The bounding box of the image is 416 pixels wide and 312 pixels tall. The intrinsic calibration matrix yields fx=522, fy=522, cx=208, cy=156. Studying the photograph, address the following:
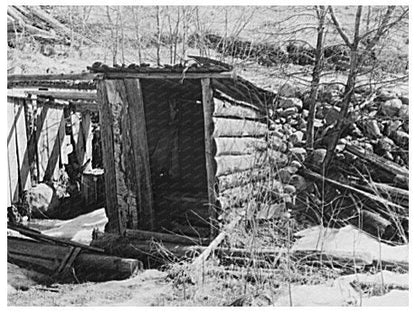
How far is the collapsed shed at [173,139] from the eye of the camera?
5672 millimetres

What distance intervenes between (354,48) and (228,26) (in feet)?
5.17

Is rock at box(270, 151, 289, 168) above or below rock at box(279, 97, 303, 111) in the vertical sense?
below

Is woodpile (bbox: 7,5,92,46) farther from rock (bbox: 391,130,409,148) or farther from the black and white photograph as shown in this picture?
rock (bbox: 391,130,409,148)

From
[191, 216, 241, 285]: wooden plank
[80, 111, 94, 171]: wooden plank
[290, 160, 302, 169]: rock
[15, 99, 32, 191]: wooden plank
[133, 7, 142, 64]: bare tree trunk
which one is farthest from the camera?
[80, 111, 94, 171]: wooden plank

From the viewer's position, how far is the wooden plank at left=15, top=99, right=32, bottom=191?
782 centimetres

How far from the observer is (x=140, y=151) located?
6121mm

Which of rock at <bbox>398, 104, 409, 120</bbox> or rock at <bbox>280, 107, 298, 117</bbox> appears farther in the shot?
rock at <bbox>280, 107, 298, 117</bbox>

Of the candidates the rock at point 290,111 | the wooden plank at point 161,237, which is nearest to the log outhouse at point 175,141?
the wooden plank at point 161,237

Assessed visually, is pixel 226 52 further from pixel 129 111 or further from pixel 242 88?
pixel 129 111

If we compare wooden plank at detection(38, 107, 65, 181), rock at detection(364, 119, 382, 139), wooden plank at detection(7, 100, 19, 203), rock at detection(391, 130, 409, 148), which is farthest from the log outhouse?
wooden plank at detection(38, 107, 65, 181)

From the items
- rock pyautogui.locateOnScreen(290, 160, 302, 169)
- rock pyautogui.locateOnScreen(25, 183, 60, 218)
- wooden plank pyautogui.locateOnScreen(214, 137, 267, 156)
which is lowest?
rock pyautogui.locateOnScreen(25, 183, 60, 218)

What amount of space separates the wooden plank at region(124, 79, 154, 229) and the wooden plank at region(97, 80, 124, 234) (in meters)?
0.25

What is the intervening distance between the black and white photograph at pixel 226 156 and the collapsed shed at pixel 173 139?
18 mm

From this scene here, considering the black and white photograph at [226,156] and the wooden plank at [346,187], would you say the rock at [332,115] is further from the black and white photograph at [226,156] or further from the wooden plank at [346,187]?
the wooden plank at [346,187]
